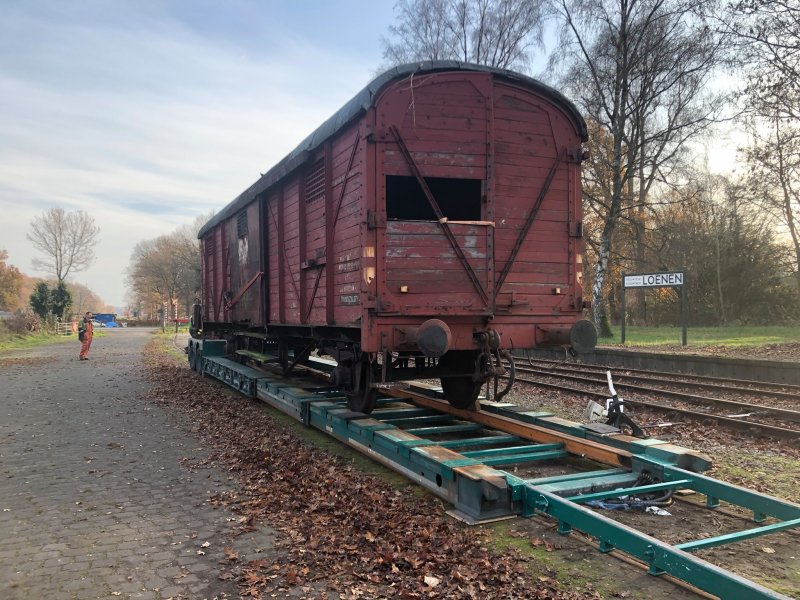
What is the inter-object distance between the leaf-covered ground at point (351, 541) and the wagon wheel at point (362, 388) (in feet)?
2.18

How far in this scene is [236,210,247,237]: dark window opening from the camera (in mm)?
10969

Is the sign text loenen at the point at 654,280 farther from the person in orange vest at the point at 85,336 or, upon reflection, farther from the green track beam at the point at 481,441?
the person in orange vest at the point at 85,336

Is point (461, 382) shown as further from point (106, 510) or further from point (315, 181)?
point (106, 510)

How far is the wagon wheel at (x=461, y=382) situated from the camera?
22.6 feet

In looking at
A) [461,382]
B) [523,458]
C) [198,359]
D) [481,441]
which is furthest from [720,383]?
[198,359]

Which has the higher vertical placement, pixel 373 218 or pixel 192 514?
pixel 373 218

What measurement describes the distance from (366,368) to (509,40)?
23804mm

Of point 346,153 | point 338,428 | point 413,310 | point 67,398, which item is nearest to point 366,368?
point 338,428

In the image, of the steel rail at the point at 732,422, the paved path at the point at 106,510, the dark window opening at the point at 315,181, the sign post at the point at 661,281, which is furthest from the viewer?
the sign post at the point at 661,281

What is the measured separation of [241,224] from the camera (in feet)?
37.0

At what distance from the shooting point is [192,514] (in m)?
4.73

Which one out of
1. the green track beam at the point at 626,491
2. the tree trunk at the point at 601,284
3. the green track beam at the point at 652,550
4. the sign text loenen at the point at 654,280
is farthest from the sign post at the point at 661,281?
the green track beam at the point at 652,550

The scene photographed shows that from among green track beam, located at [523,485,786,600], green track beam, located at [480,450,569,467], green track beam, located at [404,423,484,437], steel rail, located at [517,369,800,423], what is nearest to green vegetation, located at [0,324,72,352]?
steel rail, located at [517,369,800,423]

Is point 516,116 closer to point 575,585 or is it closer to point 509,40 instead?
point 575,585
